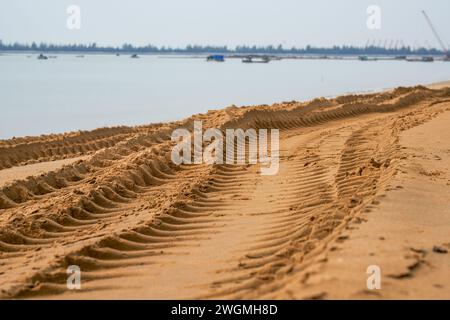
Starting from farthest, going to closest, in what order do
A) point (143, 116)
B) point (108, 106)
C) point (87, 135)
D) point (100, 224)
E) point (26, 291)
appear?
point (108, 106) → point (143, 116) → point (87, 135) → point (100, 224) → point (26, 291)

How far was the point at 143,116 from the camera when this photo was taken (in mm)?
20938

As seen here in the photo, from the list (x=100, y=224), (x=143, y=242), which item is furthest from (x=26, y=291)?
(x=100, y=224)

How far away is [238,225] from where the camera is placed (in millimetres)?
5727

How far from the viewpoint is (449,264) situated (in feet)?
13.0

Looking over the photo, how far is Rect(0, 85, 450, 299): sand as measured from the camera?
390 centimetres

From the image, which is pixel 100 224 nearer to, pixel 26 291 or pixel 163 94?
pixel 26 291

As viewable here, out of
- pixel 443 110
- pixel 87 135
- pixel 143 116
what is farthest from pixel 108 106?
pixel 443 110

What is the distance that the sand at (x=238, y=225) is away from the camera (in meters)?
3.90

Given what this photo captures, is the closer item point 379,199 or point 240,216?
point 379,199

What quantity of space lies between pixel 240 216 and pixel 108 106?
63.2 ft
